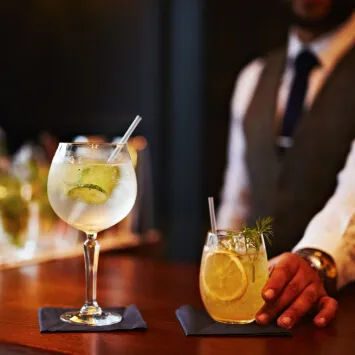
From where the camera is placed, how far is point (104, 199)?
3.97 ft

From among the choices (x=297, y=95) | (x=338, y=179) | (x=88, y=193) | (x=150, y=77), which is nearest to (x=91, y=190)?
(x=88, y=193)

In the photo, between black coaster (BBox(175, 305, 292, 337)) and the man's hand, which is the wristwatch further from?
black coaster (BBox(175, 305, 292, 337))

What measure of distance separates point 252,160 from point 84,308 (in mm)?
1527

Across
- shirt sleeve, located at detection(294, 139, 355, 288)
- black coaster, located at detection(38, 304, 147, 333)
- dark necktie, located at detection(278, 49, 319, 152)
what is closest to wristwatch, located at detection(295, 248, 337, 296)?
shirt sleeve, located at detection(294, 139, 355, 288)

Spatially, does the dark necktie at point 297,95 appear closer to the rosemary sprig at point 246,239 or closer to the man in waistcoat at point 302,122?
the man in waistcoat at point 302,122

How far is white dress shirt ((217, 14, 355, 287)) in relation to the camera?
1480mm

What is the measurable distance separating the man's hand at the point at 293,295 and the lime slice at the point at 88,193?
319mm

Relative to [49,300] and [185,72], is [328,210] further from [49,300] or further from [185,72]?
[185,72]

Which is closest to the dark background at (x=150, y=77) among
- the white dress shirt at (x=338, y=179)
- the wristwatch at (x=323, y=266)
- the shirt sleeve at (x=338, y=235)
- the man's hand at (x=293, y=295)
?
the white dress shirt at (x=338, y=179)

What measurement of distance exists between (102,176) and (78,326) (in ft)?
0.83

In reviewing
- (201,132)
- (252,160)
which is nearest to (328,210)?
(252,160)

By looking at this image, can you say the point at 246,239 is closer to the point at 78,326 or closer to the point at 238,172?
the point at 78,326

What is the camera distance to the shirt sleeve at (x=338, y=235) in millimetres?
1455

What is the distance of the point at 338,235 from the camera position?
149 cm
